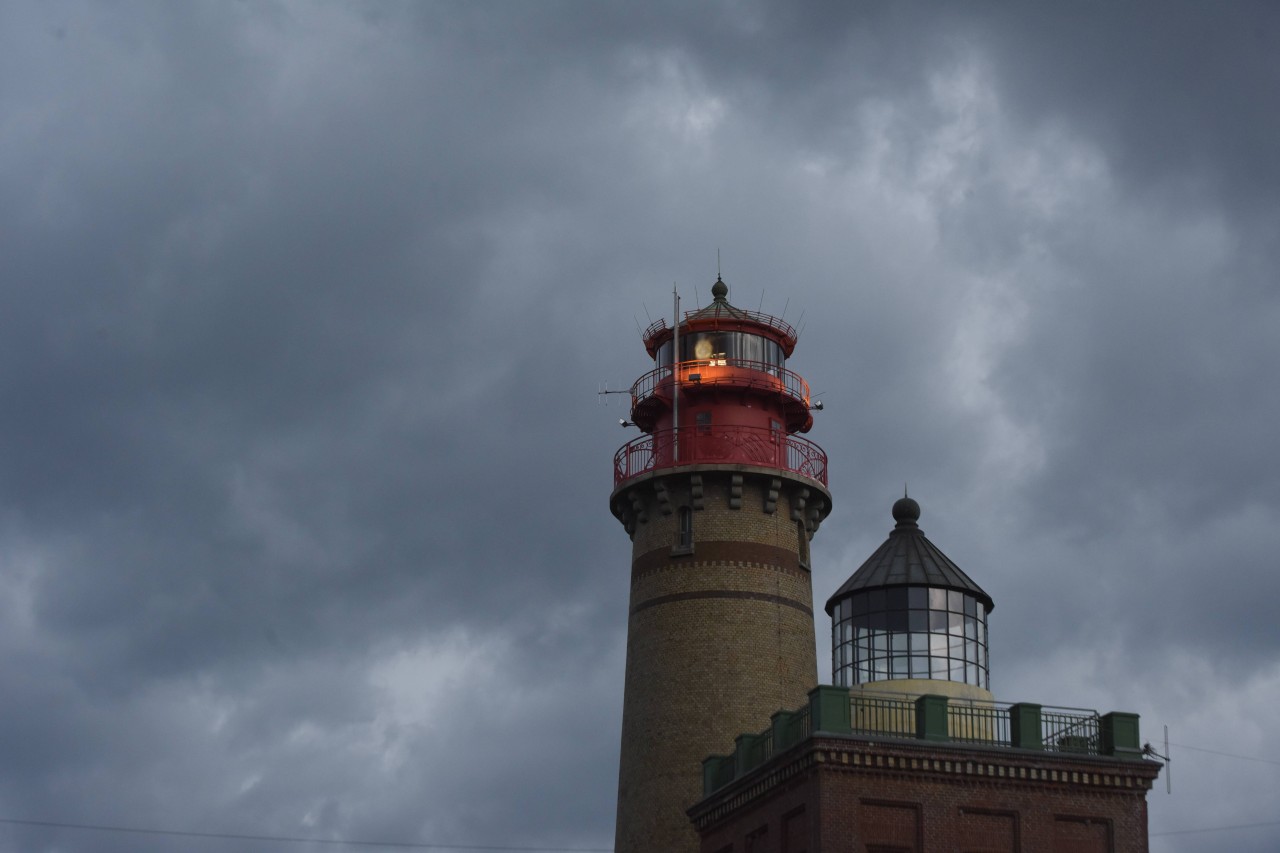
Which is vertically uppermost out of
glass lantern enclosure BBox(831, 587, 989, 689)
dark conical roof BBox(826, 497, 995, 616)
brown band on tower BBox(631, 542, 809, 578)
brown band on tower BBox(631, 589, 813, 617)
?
brown band on tower BBox(631, 542, 809, 578)

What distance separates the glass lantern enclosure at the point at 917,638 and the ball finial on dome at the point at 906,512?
9.38 ft

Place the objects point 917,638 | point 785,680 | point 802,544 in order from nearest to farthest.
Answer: point 917,638, point 785,680, point 802,544

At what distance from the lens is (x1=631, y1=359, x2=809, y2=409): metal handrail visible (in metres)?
54.4

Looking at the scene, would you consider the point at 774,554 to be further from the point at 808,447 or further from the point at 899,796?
the point at 899,796

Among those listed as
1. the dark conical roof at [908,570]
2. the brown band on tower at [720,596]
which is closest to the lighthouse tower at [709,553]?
the brown band on tower at [720,596]

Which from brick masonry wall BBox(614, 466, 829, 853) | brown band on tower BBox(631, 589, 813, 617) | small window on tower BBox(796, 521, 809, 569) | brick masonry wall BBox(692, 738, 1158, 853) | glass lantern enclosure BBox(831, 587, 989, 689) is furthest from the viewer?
small window on tower BBox(796, 521, 809, 569)

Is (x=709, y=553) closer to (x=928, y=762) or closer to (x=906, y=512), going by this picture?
(x=906, y=512)

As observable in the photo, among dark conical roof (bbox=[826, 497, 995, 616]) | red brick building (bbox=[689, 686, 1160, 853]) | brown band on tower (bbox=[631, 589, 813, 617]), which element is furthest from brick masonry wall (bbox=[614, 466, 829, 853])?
red brick building (bbox=[689, 686, 1160, 853])

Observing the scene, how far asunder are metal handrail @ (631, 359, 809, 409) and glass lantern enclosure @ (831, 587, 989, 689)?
38.5 ft

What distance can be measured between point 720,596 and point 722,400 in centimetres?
581

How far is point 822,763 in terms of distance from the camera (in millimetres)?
39281

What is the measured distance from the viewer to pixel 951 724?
41.1m

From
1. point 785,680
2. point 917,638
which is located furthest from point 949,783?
point 785,680

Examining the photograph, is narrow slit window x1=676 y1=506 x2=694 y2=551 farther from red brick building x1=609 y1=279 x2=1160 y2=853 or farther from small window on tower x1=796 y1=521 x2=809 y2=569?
small window on tower x1=796 y1=521 x2=809 y2=569
